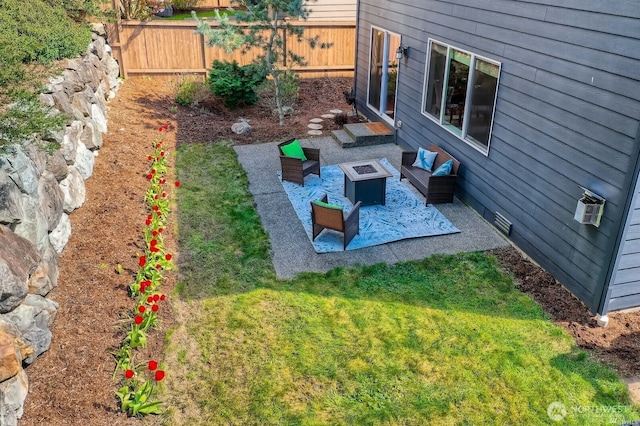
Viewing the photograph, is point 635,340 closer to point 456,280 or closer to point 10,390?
point 456,280

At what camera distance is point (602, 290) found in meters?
5.27

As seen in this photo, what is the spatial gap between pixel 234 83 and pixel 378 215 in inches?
244

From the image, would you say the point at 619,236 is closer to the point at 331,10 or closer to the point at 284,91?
the point at 284,91

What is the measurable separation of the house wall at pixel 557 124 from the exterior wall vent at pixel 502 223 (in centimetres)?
7

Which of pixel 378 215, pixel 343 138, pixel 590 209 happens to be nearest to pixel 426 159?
pixel 378 215

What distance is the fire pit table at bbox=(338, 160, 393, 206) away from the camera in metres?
7.64

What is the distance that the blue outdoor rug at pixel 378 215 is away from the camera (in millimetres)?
6980

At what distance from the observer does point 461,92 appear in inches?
305

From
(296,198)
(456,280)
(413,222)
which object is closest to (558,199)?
(456,280)

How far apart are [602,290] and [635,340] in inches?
21.9

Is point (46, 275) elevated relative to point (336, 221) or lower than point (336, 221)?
elevated

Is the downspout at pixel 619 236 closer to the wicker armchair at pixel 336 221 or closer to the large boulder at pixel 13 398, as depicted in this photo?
the wicker armchair at pixel 336 221

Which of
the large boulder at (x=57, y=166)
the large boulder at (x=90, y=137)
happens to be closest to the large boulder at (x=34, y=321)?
the large boulder at (x=57, y=166)

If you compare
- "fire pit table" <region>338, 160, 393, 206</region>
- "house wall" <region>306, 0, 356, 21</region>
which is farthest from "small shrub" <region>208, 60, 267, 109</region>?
"fire pit table" <region>338, 160, 393, 206</region>
